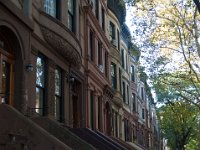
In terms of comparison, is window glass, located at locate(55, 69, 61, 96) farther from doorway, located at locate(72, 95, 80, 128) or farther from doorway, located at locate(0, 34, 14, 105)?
doorway, located at locate(0, 34, 14, 105)

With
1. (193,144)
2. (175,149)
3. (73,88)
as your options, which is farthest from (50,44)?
(193,144)

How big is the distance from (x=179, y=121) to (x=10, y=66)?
150 feet

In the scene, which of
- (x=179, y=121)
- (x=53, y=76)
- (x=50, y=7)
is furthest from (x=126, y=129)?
(x=50, y=7)

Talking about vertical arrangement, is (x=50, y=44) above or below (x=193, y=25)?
below

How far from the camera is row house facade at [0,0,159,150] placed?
26.2 feet

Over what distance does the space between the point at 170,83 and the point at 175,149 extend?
1745 inches

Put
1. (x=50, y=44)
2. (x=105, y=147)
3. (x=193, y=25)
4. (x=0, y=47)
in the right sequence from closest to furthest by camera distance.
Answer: (x=0, y=47)
(x=105, y=147)
(x=50, y=44)
(x=193, y=25)

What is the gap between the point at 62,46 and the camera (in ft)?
51.8

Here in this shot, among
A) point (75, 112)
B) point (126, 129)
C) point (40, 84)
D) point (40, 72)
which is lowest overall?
point (126, 129)

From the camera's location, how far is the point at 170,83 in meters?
30.9

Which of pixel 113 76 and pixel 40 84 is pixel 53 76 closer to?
pixel 40 84

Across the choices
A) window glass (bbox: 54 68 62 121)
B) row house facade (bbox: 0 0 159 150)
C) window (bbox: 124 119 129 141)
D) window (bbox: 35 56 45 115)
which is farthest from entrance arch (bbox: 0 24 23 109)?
window (bbox: 124 119 129 141)

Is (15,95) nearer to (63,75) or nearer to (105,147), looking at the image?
(105,147)

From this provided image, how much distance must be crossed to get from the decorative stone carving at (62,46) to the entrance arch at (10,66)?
2.29m
